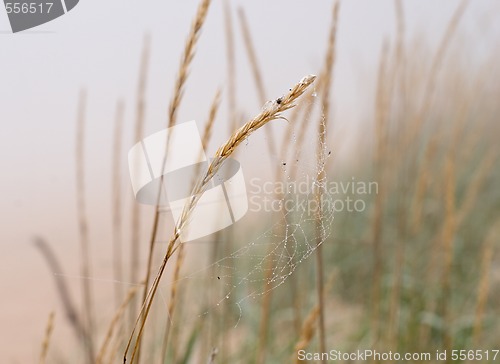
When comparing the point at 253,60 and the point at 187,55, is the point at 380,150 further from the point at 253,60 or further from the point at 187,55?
the point at 187,55

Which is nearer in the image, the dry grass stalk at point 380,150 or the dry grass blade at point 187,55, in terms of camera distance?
the dry grass blade at point 187,55

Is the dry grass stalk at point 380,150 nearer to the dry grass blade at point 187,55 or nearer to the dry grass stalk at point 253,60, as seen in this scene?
the dry grass stalk at point 253,60

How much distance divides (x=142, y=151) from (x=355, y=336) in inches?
28.9

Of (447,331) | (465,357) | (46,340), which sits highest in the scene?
(46,340)

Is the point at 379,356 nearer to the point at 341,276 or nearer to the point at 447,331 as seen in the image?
the point at 447,331

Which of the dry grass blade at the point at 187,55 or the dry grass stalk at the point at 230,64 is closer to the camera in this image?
the dry grass blade at the point at 187,55

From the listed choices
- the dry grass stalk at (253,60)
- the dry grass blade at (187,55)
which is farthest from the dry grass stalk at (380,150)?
the dry grass blade at (187,55)

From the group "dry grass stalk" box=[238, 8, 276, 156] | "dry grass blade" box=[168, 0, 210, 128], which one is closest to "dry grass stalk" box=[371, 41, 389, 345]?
"dry grass stalk" box=[238, 8, 276, 156]

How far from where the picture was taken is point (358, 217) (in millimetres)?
2395

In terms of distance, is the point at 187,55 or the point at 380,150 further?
the point at 380,150

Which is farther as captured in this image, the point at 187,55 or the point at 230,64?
the point at 230,64

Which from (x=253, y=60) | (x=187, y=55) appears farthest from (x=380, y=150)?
(x=187, y=55)

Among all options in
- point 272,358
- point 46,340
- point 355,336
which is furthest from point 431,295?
point 46,340

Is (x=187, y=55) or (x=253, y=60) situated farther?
(x=253, y=60)
